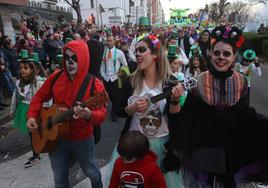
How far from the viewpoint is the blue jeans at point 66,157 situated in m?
3.20

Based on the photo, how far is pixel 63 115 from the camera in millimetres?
2938

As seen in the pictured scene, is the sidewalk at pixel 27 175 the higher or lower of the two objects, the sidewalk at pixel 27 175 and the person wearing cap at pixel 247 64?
the lower

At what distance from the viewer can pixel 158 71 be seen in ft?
9.70

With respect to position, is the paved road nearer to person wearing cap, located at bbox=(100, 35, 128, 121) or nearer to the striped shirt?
person wearing cap, located at bbox=(100, 35, 128, 121)

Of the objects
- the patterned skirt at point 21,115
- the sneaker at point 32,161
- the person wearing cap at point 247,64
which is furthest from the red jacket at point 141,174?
the person wearing cap at point 247,64

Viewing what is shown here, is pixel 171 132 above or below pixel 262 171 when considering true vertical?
above

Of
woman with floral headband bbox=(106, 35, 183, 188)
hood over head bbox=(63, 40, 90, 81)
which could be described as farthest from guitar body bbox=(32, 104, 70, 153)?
woman with floral headband bbox=(106, 35, 183, 188)

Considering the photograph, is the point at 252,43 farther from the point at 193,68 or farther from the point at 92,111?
the point at 92,111

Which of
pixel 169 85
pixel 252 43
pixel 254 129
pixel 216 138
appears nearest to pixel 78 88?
pixel 169 85

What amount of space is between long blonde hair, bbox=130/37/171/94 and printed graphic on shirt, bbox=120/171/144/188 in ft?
2.42

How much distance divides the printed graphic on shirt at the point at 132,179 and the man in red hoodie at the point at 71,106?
0.61m

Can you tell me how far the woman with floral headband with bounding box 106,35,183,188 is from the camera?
2824 mm

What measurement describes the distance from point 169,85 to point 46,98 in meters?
1.26

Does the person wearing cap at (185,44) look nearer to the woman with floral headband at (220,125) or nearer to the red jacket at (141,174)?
the woman with floral headband at (220,125)
